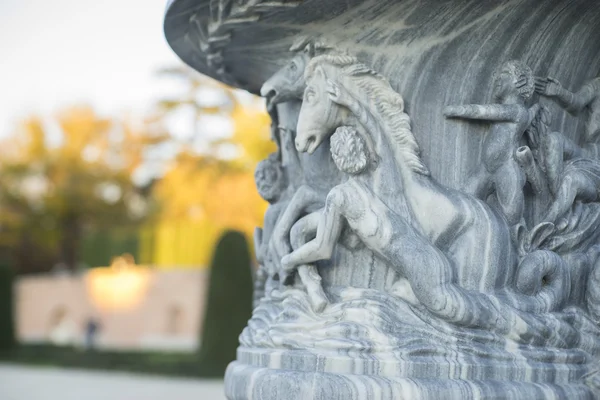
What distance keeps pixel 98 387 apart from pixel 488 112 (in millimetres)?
10729

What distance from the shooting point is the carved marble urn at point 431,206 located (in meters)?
3.29

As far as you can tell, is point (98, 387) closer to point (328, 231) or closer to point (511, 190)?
point (328, 231)

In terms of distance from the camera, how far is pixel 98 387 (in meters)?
12.9

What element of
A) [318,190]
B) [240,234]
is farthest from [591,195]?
[240,234]

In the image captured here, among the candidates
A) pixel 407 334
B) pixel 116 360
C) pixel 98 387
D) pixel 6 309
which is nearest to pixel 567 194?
pixel 407 334

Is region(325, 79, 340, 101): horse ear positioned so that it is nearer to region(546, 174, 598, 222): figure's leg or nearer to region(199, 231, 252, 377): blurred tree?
region(546, 174, 598, 222): figure's leg

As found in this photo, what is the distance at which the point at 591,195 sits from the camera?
12.2 ft

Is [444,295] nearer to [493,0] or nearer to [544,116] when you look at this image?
[544,116]

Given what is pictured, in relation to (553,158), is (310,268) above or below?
below

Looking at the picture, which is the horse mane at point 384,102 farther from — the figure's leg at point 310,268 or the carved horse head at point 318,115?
the figure's leg at point 310,268

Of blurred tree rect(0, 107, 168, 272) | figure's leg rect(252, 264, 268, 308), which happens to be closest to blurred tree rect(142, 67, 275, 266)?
blurred tree rect(0, 107, 168, 272)

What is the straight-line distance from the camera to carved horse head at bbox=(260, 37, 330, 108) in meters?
3.78

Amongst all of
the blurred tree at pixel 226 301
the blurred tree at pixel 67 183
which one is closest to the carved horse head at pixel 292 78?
the blurred tree at pixel 226 301

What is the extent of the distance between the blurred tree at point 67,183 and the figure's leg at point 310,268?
2807 cm
